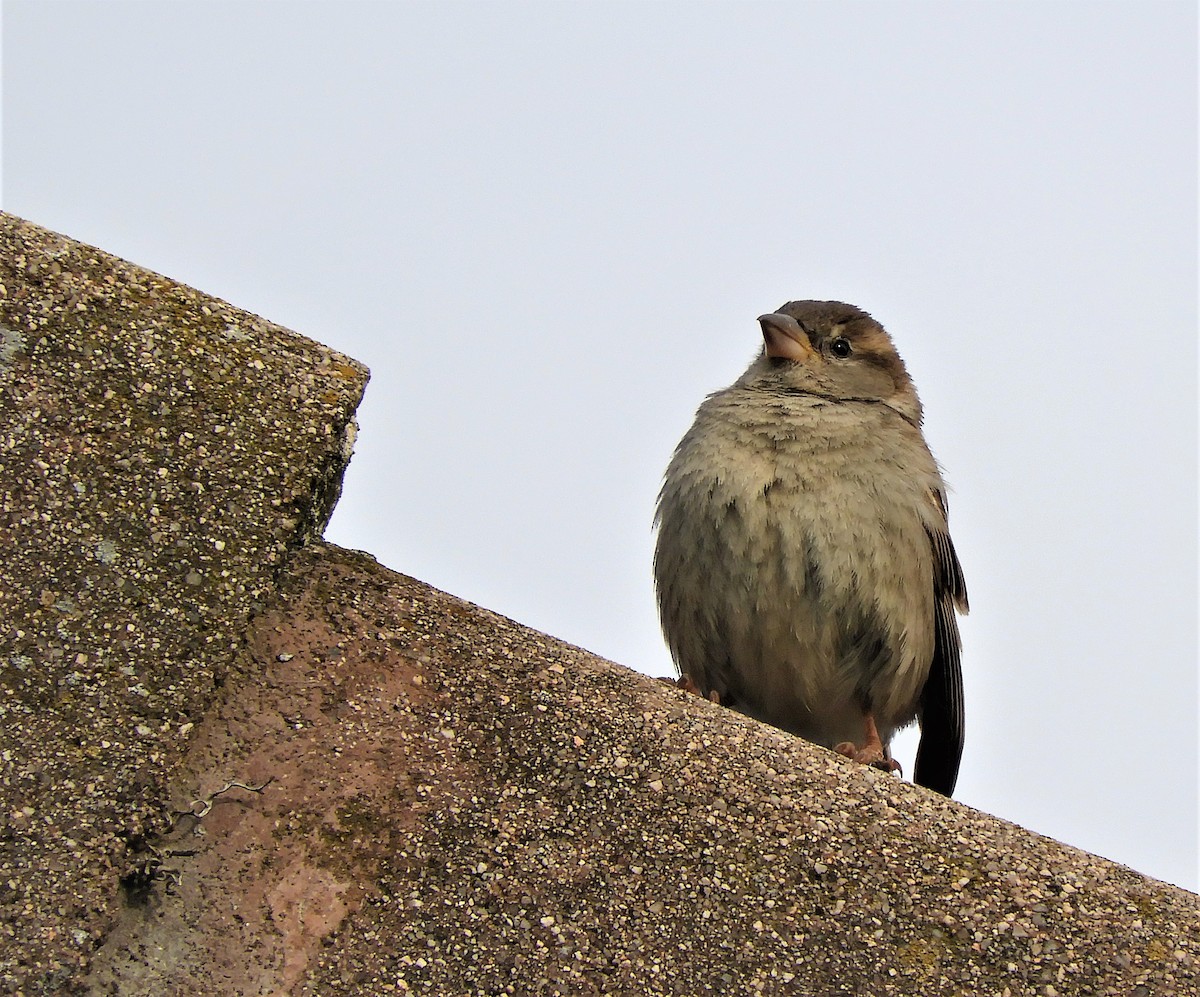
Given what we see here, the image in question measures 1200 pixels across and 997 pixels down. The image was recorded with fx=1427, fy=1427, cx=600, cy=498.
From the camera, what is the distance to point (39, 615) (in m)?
1.86

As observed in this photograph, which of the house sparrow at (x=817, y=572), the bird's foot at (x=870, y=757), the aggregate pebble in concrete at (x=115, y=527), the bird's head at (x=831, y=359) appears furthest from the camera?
the bird's head at (x=831, y=359)

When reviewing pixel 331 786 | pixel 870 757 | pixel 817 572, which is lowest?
pixel 331 786

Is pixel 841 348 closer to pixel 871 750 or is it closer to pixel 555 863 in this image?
pixel 871 750

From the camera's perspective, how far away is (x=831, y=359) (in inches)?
208

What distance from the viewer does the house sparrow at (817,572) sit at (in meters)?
4.26

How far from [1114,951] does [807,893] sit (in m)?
0.39

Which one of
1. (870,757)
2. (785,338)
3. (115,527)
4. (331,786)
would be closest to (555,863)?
(331,786)

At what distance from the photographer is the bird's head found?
5.05 meters

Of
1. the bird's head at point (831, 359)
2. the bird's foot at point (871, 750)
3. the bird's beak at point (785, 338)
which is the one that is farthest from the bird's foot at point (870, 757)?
the bird's beak at point (785, 338)

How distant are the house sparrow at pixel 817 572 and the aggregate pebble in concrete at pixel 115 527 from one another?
2.27 metres

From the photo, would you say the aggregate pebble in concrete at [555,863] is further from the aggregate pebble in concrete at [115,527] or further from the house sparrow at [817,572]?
the house sparrow at [817,572]

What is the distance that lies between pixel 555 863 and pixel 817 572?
2.47m

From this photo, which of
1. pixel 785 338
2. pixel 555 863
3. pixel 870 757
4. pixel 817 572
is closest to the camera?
pixel 555 863

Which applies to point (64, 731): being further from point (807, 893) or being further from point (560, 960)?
point (807, 893)
